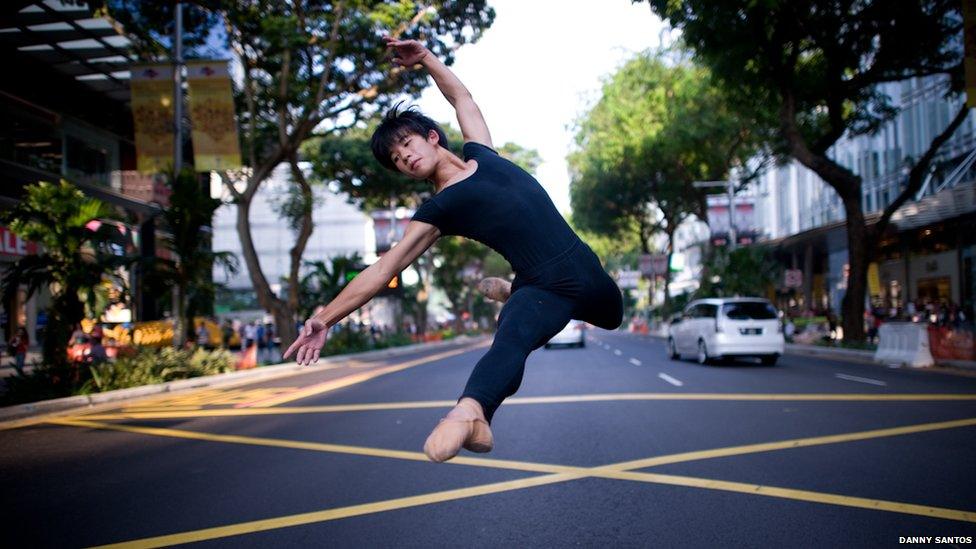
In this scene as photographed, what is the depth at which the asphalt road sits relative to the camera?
4438 mm

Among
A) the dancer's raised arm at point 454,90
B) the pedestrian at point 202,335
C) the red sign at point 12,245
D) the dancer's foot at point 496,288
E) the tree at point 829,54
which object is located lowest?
the pedestrian at point 202,335

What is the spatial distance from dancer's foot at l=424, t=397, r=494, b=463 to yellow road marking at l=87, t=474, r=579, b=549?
91.1 inches

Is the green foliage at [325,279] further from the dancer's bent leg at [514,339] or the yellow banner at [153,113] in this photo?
the dancer's bent leg at [514,339]

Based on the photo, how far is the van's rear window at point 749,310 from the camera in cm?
1823

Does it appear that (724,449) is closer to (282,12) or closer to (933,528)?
(933,528)

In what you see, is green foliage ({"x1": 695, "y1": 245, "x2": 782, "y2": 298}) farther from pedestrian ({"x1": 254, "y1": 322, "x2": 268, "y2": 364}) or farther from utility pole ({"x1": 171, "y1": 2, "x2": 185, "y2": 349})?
utility pole ({"x1": 171, "y1": 2, "x2": 185, "y2": 349})

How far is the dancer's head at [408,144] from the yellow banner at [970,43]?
35.6 feet

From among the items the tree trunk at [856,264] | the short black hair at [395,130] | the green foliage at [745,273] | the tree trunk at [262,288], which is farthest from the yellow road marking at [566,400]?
the green foliage at [745,273]

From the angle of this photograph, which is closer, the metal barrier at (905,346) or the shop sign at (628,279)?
the metal barrier at (905,346)

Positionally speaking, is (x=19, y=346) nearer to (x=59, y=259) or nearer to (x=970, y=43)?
(x=59, y=259)

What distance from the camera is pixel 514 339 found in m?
3.03

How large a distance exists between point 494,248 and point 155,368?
14026mm

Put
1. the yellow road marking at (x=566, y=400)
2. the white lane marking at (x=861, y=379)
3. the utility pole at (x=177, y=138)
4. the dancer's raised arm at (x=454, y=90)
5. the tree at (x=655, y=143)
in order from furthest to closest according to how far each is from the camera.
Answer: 1. the tree at (x=655, y=143)
2. the utility pole at (x=177, y=138)
3. the white lane marking at (x=861, y=379)
4. the yellow road marking at (x=566, y=400)
5. the dancer's raised arm at (x=454, y=90)

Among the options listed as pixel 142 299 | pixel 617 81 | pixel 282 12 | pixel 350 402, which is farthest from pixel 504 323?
pixel 617 81
